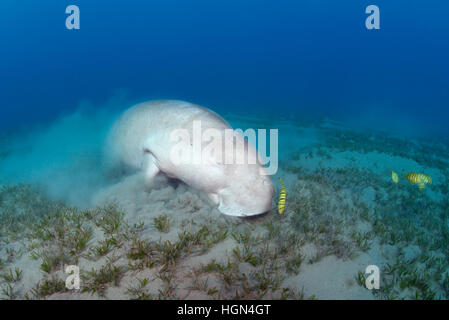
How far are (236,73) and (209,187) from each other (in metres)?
78.7

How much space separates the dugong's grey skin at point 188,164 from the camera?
2.78 metres

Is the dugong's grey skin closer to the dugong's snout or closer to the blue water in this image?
the dugong's snout

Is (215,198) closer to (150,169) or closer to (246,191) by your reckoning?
(246,191)

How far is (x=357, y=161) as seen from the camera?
9133 mm

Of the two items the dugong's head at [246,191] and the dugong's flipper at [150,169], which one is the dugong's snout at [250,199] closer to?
→ the dugong's head at [246,191]

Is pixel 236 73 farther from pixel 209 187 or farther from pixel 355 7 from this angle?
pixel 355 7

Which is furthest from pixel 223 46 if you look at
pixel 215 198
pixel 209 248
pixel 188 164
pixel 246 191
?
pixel 209 248

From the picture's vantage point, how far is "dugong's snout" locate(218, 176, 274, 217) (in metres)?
2.73

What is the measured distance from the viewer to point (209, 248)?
279 cm

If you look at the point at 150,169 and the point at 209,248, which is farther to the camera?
the point at 150,169

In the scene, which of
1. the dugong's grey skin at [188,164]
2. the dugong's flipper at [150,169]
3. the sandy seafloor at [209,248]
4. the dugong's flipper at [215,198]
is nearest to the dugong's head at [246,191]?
the dugong's grey skin at [188,164]

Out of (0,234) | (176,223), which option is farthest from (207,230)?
(0,234)

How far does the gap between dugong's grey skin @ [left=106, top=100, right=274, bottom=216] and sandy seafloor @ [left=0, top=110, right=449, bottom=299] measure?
1.45 ft

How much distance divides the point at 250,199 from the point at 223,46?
395 ft
